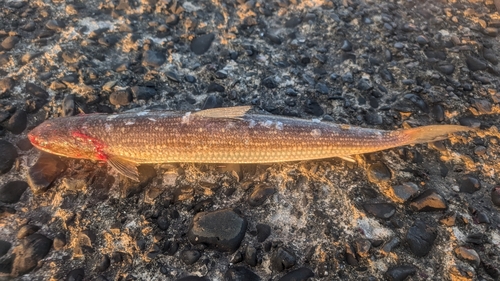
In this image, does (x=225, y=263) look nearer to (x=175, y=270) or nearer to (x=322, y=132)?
(x=175, y=270)

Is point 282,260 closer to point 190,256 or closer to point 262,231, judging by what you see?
point 262,231

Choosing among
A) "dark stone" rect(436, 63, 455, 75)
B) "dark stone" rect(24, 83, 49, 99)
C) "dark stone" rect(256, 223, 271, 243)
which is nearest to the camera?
"dark stone" rect(256, 223, 271, 243)

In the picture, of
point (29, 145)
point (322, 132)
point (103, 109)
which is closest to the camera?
point (322, 132)

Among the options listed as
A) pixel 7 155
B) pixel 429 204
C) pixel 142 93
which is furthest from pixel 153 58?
pixel 429 204

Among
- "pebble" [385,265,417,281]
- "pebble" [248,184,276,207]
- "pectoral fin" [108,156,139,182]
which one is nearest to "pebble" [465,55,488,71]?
"pebble" [385,265,417,281]

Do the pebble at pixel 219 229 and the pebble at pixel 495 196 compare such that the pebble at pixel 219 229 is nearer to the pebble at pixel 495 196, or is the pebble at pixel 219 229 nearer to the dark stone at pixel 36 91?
the dark stone at pixel 36 91

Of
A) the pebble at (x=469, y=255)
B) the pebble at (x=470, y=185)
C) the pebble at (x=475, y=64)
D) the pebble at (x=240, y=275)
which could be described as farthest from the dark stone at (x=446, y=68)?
the pebble at (x=240, y=275)

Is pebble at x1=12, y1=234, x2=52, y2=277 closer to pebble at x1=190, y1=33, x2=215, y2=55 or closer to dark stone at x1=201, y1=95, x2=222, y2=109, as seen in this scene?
dark stone at x1=201, y1=95, x2=222, y2=109

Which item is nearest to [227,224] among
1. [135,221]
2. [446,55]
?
[135,221]
